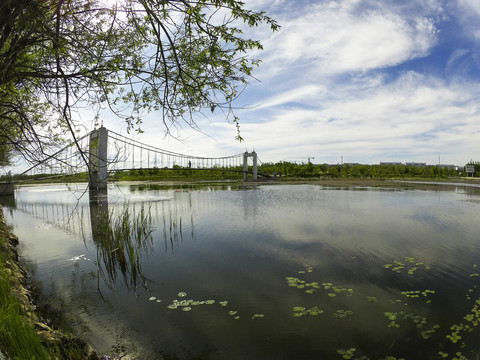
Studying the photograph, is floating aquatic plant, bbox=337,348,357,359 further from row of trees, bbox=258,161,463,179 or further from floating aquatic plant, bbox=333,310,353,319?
row of trees, bbox=258,161,463,179

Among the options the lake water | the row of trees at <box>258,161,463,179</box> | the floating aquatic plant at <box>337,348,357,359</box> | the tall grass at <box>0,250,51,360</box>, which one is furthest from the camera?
the row of trees at <box>258,161,463,179</box>

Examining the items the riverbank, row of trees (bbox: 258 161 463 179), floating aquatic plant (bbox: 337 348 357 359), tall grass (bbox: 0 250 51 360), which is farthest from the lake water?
row of trees (bbox: 258 161 463 179)

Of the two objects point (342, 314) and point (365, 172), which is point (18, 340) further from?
point (365, 172)

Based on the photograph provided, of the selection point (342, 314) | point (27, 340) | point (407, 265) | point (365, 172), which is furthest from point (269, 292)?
point (365, 172)

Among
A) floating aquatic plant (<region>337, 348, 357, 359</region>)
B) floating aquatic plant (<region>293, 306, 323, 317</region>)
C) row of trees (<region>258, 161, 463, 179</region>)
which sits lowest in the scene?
floating aquatic plant (<region>337, 348, 357, 359</region>)

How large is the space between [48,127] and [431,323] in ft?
34.9

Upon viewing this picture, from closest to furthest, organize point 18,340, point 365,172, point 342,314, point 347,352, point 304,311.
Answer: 1. point 18,340
2. point 347,352
3. point 342,314
4. point 304,311
5. point 365,172

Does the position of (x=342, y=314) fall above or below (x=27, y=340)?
below

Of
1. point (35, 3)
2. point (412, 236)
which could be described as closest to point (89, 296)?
point (35, 3)

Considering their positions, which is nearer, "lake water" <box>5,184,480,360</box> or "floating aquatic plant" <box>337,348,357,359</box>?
"floating aquatic plant" <box>337,348,357,359</box>

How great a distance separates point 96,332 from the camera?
477cm

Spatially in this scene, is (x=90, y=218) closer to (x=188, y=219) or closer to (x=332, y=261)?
(x=188, y=219)

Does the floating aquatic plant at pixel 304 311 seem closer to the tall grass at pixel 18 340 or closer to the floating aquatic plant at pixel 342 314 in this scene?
the floating aquatic plant at pixel 342 314

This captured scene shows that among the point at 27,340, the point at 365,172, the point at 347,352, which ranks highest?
the point at 365,172
